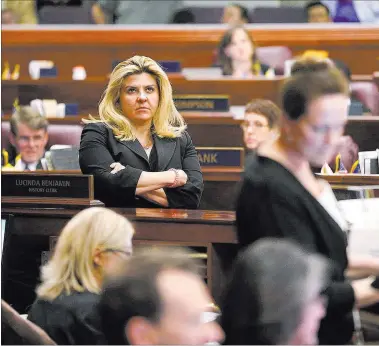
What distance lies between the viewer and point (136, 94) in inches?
101

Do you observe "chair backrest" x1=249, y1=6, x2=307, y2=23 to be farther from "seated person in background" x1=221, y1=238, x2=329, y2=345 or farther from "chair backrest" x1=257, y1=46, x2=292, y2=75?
"seated person in background" x1=221, y1=238, x2=329, y2=345

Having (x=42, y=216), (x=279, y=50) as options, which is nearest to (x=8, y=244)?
(x=42, y=216)

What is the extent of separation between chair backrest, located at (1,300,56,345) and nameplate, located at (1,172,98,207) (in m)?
0.66

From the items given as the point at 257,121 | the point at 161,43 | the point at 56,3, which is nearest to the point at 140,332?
the point at 257,121

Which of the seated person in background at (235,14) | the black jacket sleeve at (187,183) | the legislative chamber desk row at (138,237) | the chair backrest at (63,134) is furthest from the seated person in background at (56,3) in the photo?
the legislative chamber desk row at (138,237)

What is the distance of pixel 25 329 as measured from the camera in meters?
1.90

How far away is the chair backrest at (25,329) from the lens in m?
1.89

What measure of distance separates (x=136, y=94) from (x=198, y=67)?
3624 millimetres

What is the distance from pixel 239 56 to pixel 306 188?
4.00m

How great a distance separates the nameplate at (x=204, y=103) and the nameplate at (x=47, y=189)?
97.5 inches

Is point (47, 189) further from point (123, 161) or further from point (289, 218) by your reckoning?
point (289, 218)

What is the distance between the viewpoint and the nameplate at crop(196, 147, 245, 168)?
432 cm

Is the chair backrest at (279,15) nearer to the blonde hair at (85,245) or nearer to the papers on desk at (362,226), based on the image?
the papers on desk at (362,226)

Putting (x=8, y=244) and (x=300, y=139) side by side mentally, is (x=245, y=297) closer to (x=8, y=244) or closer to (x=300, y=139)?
(x=300, y=139)
